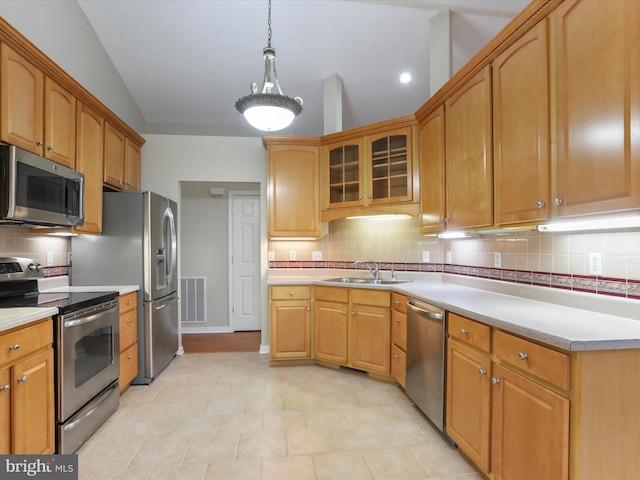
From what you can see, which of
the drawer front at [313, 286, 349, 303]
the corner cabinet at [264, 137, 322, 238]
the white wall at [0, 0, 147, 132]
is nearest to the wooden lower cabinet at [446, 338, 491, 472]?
the drawer front at [313, 286, 349, 303]

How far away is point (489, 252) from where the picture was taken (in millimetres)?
2529

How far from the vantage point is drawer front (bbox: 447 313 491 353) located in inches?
65.1

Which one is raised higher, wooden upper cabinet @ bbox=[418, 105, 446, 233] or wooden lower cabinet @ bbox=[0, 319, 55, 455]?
wooden upper cabinet @ bbox=[418, 105, 446, 233]

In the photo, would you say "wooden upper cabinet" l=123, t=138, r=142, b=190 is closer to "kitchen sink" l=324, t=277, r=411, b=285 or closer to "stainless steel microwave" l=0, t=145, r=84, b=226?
"stainless steel microwave" l=0, t=145, r=84, b=226

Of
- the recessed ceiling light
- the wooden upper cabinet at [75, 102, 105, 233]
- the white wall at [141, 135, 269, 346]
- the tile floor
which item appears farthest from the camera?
the white wall at [141, 135, 269, 346]

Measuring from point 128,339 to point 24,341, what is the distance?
1.26 metres

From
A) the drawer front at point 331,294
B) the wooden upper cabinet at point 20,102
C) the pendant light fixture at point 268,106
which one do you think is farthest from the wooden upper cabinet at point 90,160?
the drawer front at point 331,294

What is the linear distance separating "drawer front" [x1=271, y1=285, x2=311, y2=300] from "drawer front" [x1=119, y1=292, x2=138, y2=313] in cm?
122

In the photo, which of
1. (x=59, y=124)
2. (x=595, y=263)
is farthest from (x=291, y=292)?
(x=595, y=263)

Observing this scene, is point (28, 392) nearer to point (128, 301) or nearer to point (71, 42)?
point (128, 301)

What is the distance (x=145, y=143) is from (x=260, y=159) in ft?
4.28

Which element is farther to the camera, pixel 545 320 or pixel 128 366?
pixel 128 366

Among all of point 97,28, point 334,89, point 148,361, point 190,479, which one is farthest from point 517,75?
point 97,28

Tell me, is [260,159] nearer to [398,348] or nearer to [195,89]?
[195,89]
